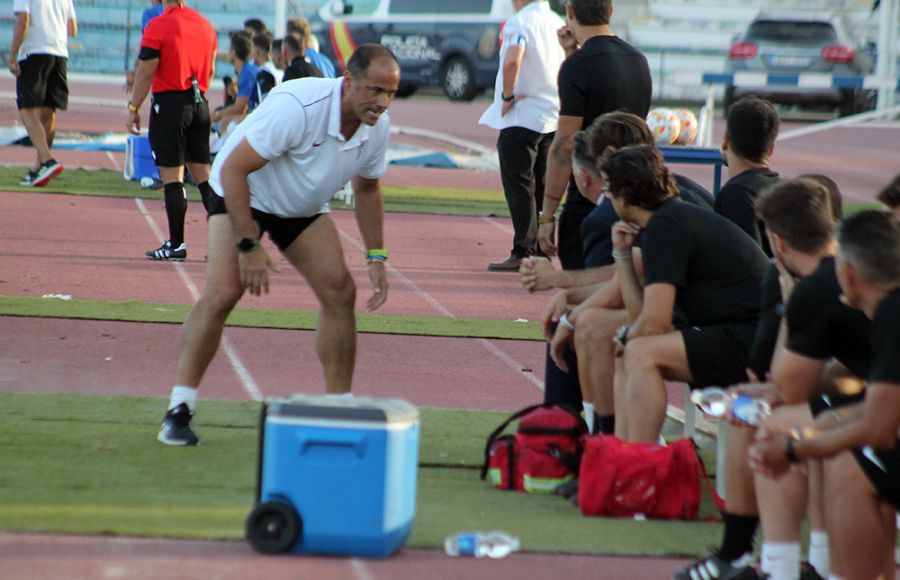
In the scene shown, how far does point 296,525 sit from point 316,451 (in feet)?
0.78

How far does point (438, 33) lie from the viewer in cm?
2877

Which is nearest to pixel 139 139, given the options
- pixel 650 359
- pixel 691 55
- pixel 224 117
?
pixel 224 117

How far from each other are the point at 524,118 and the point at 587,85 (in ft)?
10.1

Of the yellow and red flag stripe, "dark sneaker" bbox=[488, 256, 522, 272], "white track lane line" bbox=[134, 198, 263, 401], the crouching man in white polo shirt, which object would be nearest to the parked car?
the yellow and red flag stripe

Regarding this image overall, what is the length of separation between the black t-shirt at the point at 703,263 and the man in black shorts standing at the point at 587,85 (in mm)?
2326

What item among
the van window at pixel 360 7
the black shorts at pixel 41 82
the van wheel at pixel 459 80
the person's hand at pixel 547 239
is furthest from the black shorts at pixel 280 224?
the van window at pixel 360 7

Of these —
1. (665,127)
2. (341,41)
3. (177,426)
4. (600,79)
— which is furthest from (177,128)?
(341,41)

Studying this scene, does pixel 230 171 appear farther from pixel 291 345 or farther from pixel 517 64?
pixel 517 64

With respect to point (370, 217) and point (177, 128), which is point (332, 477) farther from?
point (177, 128)

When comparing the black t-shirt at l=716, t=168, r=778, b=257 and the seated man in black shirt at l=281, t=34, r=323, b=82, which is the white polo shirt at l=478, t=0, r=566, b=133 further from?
the black t-shirt at l=716, t=168, r=778, b=257

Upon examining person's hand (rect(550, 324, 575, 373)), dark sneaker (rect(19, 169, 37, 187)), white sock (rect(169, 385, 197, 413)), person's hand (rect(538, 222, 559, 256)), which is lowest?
dark sneaker (rect(19, 169, 37, 187))

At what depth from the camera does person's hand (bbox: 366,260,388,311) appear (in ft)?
21.4

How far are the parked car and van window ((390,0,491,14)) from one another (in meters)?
4.78

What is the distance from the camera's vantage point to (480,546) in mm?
4828
